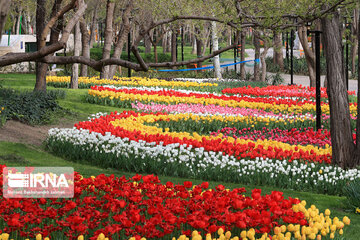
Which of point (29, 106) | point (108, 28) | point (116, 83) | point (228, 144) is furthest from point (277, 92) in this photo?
point (228, 144)

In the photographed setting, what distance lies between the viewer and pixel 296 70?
35062 mm

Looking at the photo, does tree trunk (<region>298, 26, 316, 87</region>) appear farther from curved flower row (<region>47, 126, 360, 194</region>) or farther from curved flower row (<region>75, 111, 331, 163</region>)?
curved flower row (<region>47, 126, 360, 194</region>)

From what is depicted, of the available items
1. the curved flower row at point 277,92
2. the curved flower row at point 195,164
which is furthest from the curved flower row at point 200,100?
the curved flower row at point 195,164

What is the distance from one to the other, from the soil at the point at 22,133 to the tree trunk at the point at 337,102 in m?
5.89

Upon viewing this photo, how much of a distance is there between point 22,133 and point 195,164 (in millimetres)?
4657

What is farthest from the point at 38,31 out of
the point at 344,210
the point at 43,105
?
the point at 344,210

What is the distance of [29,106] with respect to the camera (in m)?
13.1

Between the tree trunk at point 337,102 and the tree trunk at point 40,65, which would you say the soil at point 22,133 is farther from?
the tree trunk at point 337,102

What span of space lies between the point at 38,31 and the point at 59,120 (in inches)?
103

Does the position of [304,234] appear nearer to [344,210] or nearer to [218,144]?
[344,210]

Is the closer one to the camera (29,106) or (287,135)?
(287,135)

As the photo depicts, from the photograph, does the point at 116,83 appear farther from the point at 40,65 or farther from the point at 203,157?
the point at 203,157

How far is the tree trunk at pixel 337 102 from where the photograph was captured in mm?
9031

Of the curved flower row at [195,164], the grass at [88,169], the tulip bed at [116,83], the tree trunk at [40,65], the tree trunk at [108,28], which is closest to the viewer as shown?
the grass at [88,169]
